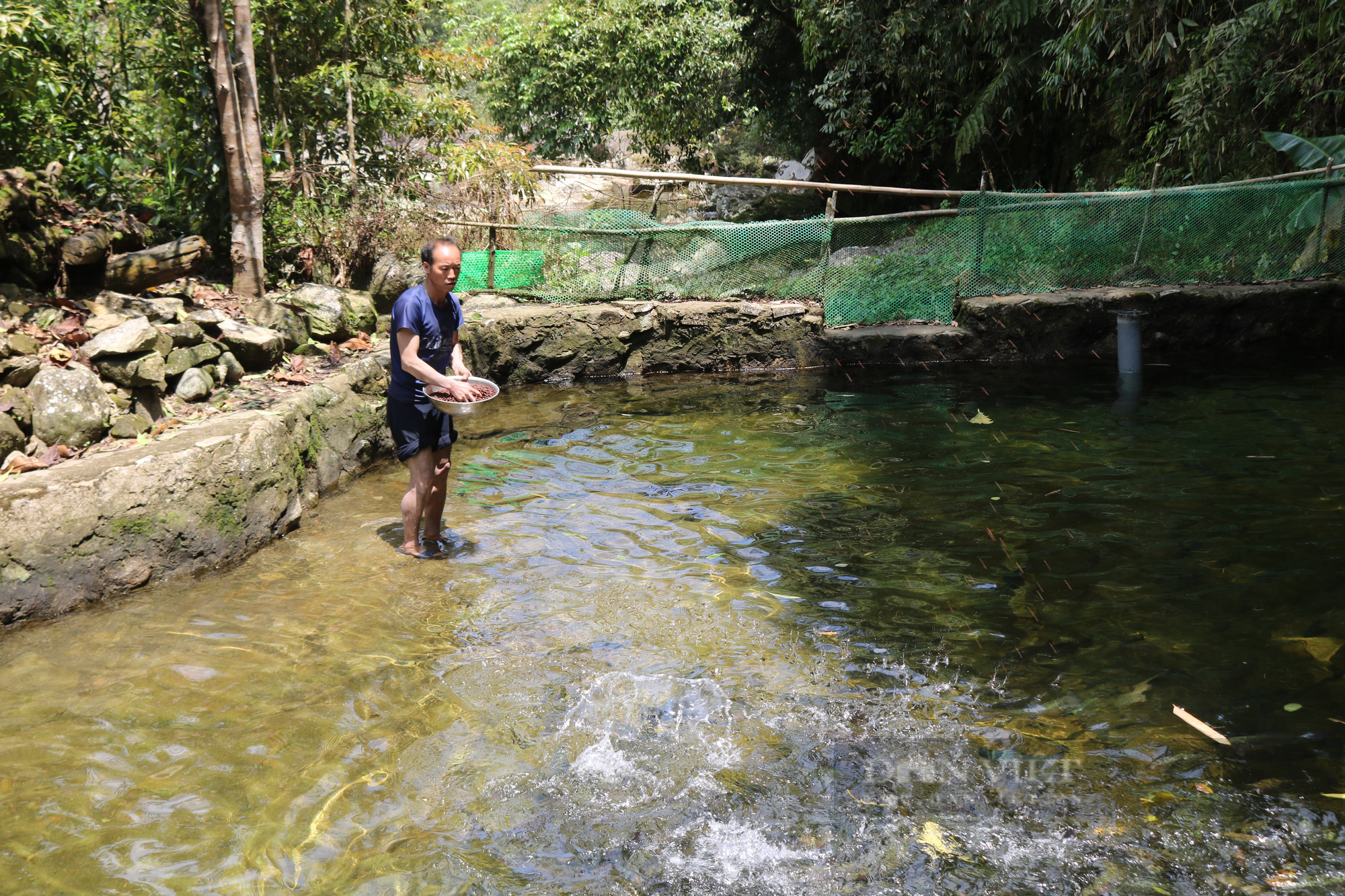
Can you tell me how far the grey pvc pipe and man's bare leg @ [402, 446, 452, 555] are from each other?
7.61 m

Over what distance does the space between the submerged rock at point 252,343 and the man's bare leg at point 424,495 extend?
2364 millimetres

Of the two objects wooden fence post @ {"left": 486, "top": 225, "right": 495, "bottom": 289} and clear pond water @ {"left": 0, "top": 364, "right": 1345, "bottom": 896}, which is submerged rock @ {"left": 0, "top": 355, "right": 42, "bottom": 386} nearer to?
clear pond water @ {"left": 0, "top": 364, "right": 1345, "bottom": 896}

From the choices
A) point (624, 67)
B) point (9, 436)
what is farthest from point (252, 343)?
point (624, 67)

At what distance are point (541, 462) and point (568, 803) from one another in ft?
14.1

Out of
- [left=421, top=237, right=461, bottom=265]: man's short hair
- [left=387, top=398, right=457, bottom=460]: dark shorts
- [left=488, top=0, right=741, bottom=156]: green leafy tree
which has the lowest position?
[left=387, top=398, right=457, bottom=460]: dark shorts

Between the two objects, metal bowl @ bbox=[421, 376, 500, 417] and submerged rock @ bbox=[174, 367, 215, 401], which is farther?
submerged rock @ bbox=[174, 367, 215, 401]

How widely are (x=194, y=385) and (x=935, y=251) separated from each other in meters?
8.53

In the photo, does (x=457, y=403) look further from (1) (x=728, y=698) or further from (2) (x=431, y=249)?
(1) (x=728, y=698)

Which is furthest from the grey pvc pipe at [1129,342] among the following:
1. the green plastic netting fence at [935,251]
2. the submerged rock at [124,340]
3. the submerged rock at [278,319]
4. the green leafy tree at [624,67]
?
the green leafy tree at [624,67]

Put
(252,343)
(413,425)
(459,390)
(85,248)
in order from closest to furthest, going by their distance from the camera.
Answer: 1. (459,390)
2. (413,425)
3. (85,248)
4. (252,343)

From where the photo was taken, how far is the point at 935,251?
11164 millimetres

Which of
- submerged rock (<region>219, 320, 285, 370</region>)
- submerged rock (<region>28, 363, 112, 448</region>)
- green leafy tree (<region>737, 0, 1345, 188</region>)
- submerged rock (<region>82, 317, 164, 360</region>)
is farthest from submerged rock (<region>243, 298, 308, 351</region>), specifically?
green leafy tree (<region>737, 0, 1345, 188</region>)

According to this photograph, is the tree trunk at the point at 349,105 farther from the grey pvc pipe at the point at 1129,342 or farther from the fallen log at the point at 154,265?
the grey pvc pipe at the point at 1129,342

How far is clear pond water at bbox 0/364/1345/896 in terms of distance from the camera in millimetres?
2758
